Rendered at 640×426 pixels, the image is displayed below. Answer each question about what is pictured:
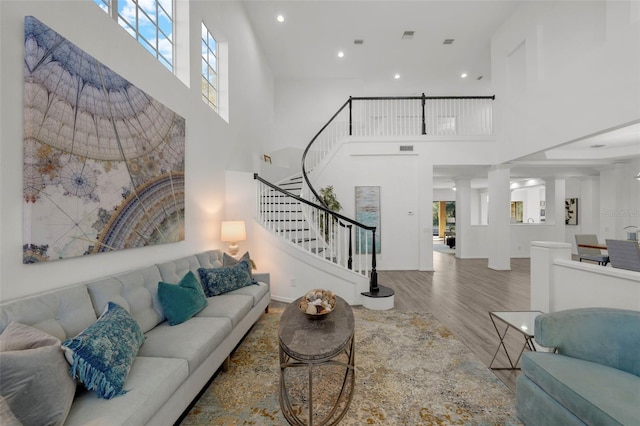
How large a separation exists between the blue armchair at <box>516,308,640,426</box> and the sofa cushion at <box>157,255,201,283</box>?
2991 millimetres

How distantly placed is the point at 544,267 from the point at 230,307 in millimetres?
3230

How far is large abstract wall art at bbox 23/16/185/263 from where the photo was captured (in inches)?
60.9

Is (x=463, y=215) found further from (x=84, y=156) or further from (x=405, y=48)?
(x=84, y=156)

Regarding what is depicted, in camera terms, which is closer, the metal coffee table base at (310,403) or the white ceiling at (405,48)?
the metal coffee table base at (310,403)

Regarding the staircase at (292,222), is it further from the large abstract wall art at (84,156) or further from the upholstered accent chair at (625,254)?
the upholstered accent chair at (625,254)

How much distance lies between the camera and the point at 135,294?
2070mm

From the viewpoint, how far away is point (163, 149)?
2.71 m

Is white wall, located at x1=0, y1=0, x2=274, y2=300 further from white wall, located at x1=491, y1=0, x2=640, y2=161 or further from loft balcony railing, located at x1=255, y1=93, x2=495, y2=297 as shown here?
white wall, located at x1=491, y1=0, x2=640, y2=161

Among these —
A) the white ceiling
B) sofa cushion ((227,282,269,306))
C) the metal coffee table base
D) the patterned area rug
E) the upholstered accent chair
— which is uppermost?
the white ceiling

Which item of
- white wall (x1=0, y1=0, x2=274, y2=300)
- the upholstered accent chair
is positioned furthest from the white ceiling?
the upholstered accent chair

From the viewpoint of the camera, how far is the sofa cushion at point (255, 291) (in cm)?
305

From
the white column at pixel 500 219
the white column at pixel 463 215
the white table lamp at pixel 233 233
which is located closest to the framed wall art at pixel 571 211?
the white column at pixel 463 215

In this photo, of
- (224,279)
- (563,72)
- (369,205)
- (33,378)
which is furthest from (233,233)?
(563,72)

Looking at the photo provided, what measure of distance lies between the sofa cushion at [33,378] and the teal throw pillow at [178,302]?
0.96 metres
